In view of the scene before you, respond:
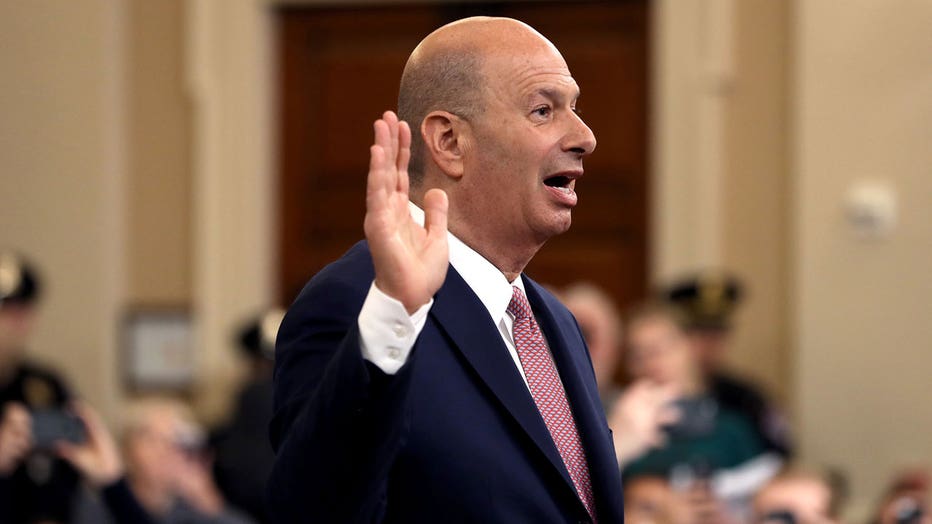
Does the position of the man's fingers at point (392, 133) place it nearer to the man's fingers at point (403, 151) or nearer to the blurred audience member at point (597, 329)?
the man's fingers at point (403, 151)

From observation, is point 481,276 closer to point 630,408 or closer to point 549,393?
point 549,393

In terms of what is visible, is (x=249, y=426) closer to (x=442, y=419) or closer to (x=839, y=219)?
(x=839, y=219)

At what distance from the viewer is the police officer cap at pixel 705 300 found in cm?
657

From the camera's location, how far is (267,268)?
25.9ft

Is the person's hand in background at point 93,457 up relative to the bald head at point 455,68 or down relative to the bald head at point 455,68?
down

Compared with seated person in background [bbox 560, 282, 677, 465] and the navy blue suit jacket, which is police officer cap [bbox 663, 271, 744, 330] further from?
the navy blue suit jacket

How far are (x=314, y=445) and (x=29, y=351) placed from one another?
631 centimetres

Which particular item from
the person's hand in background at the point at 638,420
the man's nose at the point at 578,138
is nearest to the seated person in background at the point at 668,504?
the person's hand in background at the point at 638,420

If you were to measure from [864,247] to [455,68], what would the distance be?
484 cm

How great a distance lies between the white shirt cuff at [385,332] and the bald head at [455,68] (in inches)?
16.1

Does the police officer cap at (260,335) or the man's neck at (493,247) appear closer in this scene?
the man's neck at (493,247)

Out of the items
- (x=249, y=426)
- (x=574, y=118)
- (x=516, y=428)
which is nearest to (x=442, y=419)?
(x=516, y=428)

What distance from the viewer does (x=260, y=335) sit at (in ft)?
22.7

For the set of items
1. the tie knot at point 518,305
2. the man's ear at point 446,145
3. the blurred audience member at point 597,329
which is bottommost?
the tie knot at point 518,305
